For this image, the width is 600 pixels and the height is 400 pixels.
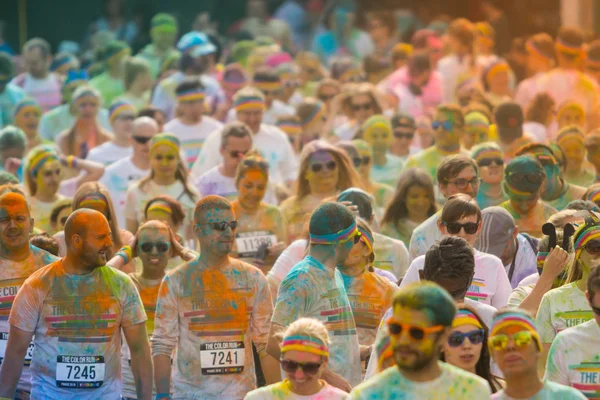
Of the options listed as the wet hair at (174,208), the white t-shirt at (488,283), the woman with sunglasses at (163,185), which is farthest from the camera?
the woman with sunglasses at (163,185)

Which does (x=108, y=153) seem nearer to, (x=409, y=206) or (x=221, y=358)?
(x=409, y=206)

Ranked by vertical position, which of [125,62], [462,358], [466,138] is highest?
[125,62]

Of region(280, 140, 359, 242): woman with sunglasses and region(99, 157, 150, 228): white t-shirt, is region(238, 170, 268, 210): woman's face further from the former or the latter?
region(99, 157, 150, 228): white t-shirt

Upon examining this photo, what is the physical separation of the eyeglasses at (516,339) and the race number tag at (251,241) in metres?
4.79

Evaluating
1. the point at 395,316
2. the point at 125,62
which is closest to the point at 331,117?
the point at 125,62

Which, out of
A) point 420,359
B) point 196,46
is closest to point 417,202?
point 420,359

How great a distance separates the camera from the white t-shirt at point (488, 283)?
8.26 m

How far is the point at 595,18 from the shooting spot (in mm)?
23609

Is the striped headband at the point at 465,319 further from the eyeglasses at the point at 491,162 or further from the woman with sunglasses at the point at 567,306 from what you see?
the eyeglasses at the point at 491,162

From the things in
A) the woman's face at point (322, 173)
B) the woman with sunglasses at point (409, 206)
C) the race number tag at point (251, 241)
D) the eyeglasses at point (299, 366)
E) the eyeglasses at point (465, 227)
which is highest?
the woman's face at point (322, 173)

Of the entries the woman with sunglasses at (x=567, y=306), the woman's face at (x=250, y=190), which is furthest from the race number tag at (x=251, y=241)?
the woman with sunglasses at (x=567, y=306)

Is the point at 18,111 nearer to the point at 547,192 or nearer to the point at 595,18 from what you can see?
the point at 547,192

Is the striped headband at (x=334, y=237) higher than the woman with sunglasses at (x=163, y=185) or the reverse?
the reverse

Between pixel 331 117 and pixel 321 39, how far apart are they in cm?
702
